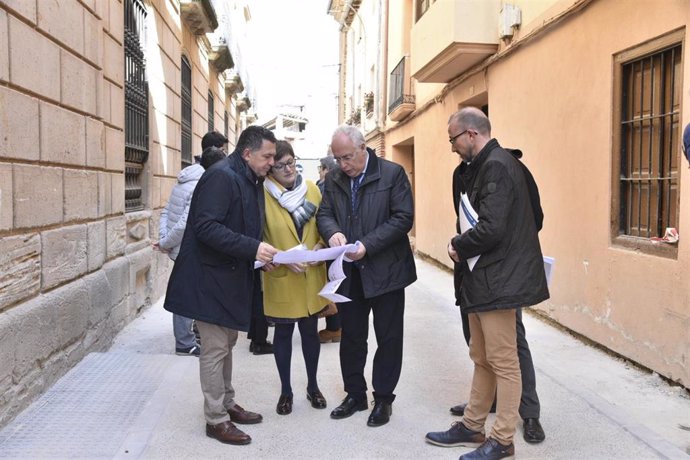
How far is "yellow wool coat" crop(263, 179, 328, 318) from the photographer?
3.90 meters

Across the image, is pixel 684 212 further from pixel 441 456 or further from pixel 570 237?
pixel 441 456

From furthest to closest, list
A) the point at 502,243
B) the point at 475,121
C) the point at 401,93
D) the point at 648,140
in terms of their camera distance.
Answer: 1. the point at 401,93
2. the point at 648,140
3. the point at 475,121
4. the point at 502,243

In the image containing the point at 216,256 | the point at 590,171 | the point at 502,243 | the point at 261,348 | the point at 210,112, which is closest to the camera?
the point at 502,243

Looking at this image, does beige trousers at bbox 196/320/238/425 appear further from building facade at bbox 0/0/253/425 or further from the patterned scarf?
building facade at bbox 0/0/253/425

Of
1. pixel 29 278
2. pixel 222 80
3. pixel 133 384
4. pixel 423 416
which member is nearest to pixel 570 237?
pixel 423 416

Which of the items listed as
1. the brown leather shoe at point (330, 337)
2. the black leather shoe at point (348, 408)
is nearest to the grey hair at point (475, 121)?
the black leather shoe at point (348, 408)

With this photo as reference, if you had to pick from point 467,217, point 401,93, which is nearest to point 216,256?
point 467,217

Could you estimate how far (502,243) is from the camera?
321cm

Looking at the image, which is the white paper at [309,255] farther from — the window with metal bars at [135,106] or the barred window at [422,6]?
the barred window at [422,6]

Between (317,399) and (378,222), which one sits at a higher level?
(378,222)

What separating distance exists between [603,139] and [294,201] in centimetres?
309

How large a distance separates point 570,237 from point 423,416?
3038mm

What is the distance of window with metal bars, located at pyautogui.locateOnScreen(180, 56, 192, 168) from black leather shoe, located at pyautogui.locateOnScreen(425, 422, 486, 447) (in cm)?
802

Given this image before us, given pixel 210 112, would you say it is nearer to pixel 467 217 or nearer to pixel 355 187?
pixel 355 187
